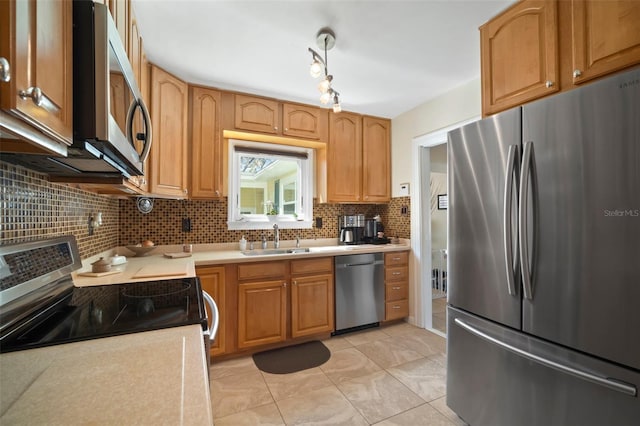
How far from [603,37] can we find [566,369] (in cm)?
133

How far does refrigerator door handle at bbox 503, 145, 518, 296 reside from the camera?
123 cm

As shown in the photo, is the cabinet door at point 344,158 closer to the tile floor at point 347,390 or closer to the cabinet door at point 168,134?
the cabinet door at point 168,134

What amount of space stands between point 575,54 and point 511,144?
45cm

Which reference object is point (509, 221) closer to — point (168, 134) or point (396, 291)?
point (396, 291)

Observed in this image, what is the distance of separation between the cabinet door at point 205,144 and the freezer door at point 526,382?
213 centimetres

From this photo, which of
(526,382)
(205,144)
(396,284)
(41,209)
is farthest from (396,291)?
(41,209)

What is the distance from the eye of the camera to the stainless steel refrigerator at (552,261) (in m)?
0.95

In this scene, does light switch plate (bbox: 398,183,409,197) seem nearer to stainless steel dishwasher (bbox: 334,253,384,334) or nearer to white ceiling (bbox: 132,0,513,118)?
stainless steel dishwasher (bbox: 334,253,384,334)

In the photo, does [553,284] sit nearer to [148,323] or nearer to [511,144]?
[511,144]

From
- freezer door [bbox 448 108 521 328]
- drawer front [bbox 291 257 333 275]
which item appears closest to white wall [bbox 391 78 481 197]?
freezer door [bbox 448 108 521 328]

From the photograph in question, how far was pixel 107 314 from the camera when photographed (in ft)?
3.09

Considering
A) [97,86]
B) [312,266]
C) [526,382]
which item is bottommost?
[526,382]

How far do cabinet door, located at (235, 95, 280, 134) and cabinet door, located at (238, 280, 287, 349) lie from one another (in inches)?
57.4

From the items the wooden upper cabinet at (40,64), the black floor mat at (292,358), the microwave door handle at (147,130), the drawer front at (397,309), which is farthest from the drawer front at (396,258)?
the wooden upper cabinet at (40,64)
